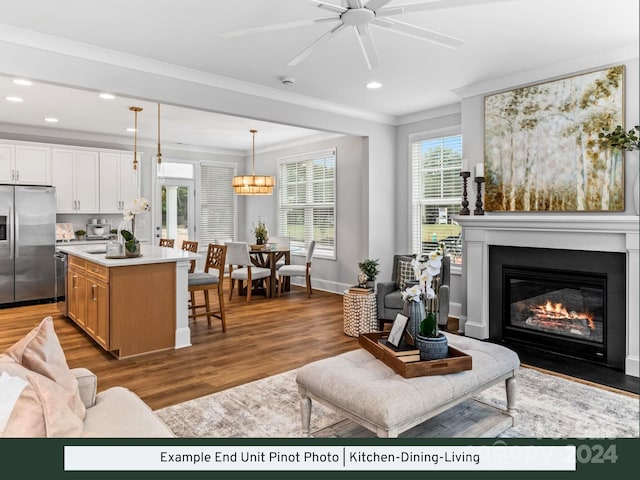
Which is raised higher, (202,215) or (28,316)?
(202,215)

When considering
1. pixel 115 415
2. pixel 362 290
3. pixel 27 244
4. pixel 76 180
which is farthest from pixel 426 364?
pixel 76 180

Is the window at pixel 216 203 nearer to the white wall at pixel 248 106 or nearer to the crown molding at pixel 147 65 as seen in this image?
the white wall at pixel 248 106

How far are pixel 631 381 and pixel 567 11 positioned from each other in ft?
8.42

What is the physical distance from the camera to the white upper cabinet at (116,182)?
6695 millimetres

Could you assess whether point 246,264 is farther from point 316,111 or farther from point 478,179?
point 478,179

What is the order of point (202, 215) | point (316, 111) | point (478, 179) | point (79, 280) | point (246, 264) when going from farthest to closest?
point (202, 215) → point (246, 264) → point (316, 111) → point (79, 280) → point (478, 179)

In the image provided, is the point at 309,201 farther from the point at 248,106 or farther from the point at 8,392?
the point at 8,392

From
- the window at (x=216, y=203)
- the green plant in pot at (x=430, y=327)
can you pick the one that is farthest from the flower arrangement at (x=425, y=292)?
the window at (x=216, y=203)

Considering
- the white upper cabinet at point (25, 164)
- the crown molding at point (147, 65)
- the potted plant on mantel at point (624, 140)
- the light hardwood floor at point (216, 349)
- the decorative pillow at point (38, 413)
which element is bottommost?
the light hardwood floor at point (216, 349)

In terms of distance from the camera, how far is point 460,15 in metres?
2.80

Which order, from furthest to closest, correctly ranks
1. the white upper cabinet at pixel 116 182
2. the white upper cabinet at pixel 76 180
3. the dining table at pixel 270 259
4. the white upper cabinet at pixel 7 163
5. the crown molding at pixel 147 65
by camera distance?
the white upper cabinet at pixel 116 182
the dining table at pixel 270 259
the white upper cabinet at pixel 76 180
the white upper cabinet at pixel 7 163
the crown molding at pixel 147 65

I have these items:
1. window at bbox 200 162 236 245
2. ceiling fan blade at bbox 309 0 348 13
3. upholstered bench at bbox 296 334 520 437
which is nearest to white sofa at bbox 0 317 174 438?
upholstered bench at bbox 296 334 520 437

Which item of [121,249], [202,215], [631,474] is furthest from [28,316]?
[631,474]

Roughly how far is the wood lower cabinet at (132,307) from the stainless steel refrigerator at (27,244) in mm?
2478
